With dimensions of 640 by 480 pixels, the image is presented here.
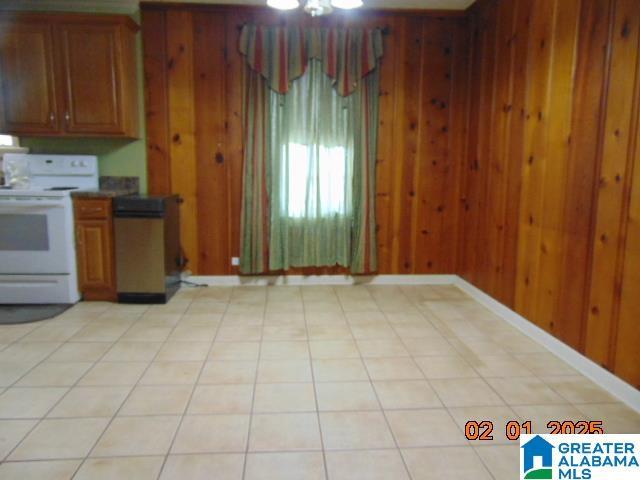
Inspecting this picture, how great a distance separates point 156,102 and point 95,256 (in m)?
1.47

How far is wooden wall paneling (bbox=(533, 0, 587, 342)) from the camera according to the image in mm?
2779

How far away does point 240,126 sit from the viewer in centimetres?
431

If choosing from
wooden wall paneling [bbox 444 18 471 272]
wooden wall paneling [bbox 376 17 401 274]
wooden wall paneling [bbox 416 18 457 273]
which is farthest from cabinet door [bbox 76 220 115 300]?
wooden wall paneling [bbox 444 18 471 272]

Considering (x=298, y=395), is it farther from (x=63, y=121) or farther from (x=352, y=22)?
(x=352, y=22)

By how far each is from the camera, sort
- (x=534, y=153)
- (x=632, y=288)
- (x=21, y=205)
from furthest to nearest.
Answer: (x=21, y=205) < (x=534, y=153) < (x=632, y=288)

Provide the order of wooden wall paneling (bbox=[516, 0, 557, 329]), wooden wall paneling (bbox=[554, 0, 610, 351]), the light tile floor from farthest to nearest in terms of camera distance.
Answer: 1. wooden wall paneling (bbox=[516, 0, 557, 329])
2. wooden wall paneling (bbox=[554, 0, 610, 351])
3. the light tile floor

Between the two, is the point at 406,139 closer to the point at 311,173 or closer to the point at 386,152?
the point at 386,152

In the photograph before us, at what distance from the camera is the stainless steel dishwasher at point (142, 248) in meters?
3.76

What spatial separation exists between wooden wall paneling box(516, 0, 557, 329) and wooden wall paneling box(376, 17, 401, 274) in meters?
1.38

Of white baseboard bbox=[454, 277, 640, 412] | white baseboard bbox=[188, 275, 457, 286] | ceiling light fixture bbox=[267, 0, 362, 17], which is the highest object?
ceiling light fixture bbox=[267, 0, 362, 17]

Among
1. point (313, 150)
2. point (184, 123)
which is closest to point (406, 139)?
point (313, 150)

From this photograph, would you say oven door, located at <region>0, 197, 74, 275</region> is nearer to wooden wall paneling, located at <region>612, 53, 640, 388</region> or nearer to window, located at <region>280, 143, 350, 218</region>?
window, located at <region>280, 143, 350, 218</region>

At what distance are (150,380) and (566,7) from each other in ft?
10.6

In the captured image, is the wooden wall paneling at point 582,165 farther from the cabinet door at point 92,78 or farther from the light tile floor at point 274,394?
the cabinet door at point 92,78
